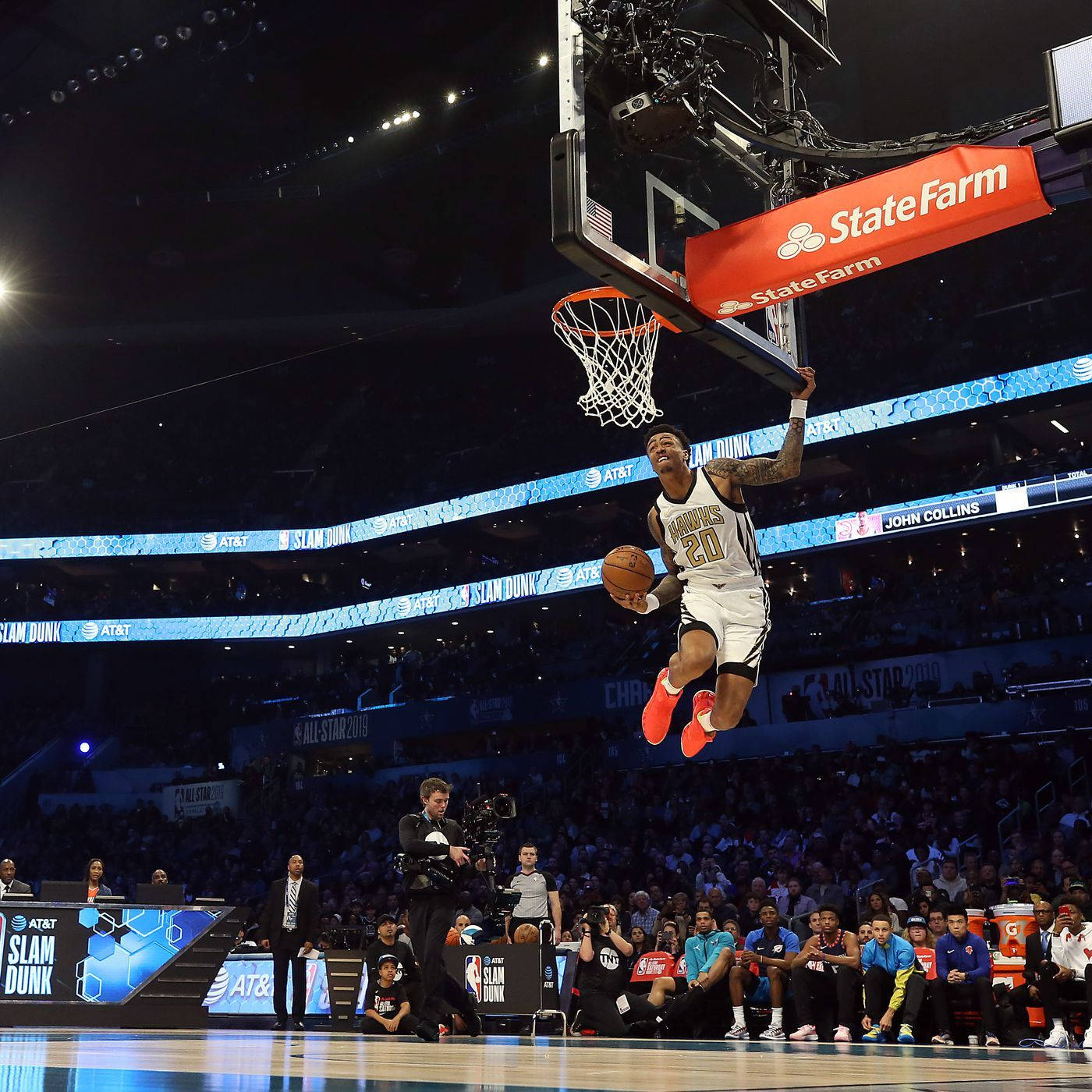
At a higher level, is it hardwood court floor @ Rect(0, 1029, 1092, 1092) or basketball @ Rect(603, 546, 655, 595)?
basketball @ Rect(603, 546, 655, 595)

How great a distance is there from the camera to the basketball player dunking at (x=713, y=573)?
21.3ft

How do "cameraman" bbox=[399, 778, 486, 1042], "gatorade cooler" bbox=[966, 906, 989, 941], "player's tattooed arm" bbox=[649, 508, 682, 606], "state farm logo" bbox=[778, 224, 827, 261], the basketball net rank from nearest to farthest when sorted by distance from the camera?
1. "state farm logo" bbox=[778, 224, 827, 261]
2. "player's tattooed arm" bbox=[649, 508, 682, 606]
3. "cameraman" bbox=[399, 778, 486, 1042]
4. the basketball net
5. "gatorade cooler" bbox=[966, 906, 989, 941]

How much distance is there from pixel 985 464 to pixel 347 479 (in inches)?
711

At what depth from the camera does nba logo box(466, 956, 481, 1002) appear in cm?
1052

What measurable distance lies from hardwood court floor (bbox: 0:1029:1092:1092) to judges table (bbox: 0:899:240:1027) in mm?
2098

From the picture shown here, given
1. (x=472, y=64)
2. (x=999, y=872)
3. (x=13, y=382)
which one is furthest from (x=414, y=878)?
(x=13, y=382)

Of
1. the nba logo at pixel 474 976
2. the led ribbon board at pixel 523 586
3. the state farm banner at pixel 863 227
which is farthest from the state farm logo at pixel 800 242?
the led ribbon board at pixel 523 586

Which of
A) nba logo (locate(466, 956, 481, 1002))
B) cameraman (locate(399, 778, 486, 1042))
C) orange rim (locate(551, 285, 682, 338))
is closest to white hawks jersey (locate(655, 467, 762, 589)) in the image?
orange rim (locate(551, 285, 682, 338))

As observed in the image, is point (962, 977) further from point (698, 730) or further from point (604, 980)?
point (698, 730)

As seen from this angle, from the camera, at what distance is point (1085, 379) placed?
23344mm

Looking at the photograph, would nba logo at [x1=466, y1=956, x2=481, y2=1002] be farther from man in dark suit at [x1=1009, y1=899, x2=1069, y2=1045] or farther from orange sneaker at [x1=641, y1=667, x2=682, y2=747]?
orange sneaker at [x1=641, y1=667, x2=682, y2=747]

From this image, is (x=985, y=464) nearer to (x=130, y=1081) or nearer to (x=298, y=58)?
(x=298, y=58)

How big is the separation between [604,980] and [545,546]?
79.0ft

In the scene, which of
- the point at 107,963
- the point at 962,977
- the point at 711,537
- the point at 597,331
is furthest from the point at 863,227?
the point at 107,963
